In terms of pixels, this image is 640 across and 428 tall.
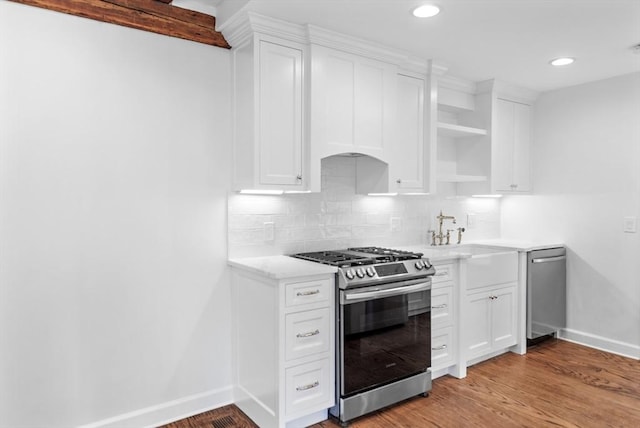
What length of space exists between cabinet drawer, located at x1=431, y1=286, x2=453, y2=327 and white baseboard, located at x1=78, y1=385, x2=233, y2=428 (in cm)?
153

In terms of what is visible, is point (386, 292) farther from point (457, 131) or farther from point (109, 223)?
point (457, 131)

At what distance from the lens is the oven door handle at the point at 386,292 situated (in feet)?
8.31

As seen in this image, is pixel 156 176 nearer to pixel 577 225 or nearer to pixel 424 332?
pixel 424 332

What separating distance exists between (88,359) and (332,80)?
2.25 metres

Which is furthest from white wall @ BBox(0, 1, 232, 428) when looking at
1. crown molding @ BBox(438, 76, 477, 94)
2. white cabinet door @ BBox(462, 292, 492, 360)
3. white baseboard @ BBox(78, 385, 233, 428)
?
crown molding @ BBox(438, 76, 477, 94)

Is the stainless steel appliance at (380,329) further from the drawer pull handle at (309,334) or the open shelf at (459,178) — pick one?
the open shelf at (459,178)

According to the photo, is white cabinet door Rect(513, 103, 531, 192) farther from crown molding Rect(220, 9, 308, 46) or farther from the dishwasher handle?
crown molding Rect(220, 9, 308, 46)

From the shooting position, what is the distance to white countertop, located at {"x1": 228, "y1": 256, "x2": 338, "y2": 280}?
236 cm

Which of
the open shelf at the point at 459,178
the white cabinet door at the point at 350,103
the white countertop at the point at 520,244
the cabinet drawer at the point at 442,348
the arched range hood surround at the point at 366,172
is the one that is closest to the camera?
the white cabinet door at the point at 350,103

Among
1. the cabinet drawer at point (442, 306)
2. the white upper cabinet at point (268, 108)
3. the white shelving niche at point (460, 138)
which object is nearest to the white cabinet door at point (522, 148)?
the white shelving niche at point (460, 138)

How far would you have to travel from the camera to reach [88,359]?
7.77ft

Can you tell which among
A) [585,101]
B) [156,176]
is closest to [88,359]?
[156,176]

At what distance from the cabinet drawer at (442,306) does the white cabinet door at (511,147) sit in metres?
1.40

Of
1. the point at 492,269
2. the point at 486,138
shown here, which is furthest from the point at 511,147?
the point at 492,269
